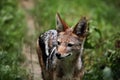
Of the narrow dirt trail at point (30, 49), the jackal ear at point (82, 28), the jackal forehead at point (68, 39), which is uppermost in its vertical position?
the jackal ear at point (82, 28)

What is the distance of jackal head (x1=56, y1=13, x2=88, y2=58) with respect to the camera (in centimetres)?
812

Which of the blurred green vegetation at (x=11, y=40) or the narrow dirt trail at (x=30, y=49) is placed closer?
the blurred green vegetation at (x=11, y=40)

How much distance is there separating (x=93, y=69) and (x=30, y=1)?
5.72 m

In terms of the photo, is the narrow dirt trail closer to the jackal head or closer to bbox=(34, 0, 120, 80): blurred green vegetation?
bbox=(34, 0, 120, 80): blurred green vegetation

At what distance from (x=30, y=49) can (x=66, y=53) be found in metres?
3.07

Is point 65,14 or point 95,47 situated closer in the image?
point 95,47

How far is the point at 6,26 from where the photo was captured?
12688mm

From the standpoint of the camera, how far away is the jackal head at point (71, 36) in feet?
26.6

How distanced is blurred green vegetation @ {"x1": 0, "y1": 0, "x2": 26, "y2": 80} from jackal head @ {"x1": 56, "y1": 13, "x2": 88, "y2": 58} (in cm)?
132

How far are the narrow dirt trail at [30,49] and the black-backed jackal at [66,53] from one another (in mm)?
798

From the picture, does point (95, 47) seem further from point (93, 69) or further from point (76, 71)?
point (76, 71)

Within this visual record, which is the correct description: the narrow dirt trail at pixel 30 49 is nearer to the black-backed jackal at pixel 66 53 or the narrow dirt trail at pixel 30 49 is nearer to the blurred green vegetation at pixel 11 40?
the blurred green vegetation at pixel 11 40

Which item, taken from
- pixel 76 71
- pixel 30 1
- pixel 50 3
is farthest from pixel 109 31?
pixel 76 71

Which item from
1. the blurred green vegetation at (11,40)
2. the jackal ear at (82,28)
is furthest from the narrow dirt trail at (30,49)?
the jackal ear at (82,28)
